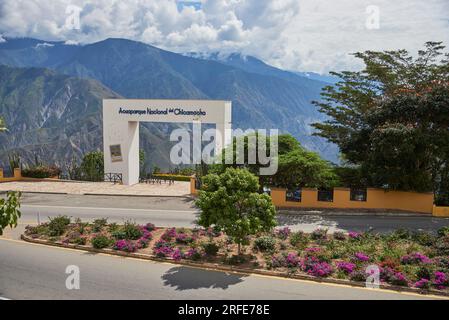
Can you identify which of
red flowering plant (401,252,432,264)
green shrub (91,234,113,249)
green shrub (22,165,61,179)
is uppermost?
green shrub (22,165,61,179)

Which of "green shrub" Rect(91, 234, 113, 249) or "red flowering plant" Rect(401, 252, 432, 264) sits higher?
"green shrub" Rect(91, 234, 113, 249)

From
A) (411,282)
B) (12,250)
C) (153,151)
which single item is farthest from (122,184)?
(153,151)

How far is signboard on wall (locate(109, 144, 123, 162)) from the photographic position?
116 feet

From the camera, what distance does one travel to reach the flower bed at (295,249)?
1428 centimetres

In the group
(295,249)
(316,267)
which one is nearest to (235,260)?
(295,249)

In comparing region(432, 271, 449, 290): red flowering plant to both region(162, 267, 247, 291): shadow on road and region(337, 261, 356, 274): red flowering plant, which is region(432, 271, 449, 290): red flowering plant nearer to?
region(337, 261, 356, 274): red flowering plant

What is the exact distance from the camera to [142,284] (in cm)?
1362

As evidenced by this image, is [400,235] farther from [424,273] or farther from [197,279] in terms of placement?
[197,279]

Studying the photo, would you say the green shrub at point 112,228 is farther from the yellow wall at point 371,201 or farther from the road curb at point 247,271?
the yellow wall at point 371,201

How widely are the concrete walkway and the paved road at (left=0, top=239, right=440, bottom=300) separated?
14256mm

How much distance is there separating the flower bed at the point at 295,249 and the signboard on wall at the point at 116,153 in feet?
50.1

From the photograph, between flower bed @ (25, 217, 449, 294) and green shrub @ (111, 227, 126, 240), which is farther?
green shrub @ (111, 227, 126, 240)

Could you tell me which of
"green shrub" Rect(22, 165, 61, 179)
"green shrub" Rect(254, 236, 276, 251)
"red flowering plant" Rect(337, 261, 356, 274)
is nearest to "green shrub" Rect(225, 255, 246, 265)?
"green shrub" Rect(254, 236, 276, 251)

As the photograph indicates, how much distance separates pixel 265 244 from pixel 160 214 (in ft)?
29.1
